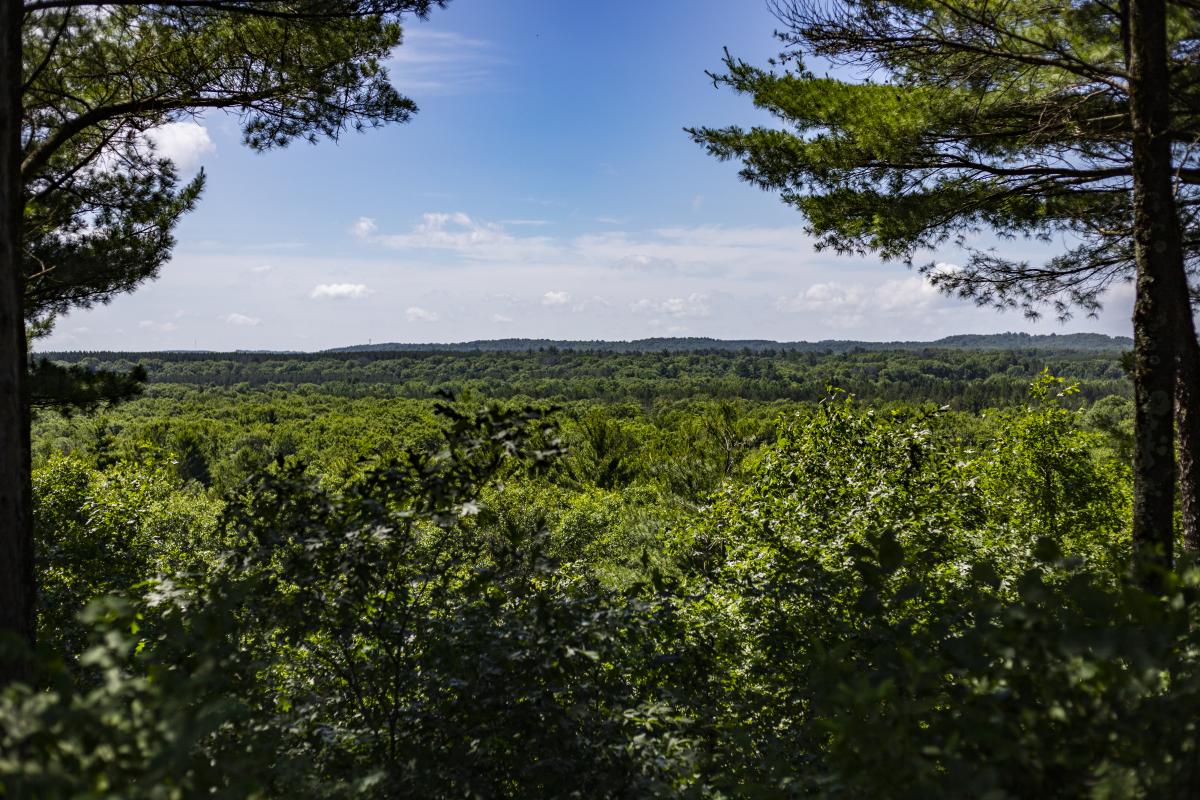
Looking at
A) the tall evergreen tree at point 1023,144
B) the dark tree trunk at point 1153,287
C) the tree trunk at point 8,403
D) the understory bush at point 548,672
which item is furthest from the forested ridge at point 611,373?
the tree trunk at point 8,403

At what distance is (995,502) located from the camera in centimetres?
1355

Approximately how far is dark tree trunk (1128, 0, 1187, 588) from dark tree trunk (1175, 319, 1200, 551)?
0.78 m

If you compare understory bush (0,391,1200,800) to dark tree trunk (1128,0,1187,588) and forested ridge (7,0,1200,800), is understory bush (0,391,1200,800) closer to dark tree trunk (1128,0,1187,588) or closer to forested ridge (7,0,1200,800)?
forested ridge (7,0,1200,800)

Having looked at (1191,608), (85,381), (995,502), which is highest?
(85,381)

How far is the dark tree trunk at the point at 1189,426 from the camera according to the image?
521 cm

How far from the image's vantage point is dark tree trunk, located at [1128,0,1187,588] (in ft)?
14.7

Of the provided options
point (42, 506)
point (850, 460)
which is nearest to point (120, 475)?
point (42, 506)

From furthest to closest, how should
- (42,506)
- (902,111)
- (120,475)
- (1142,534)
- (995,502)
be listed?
(995,502) → (120,475) → (42,506) → (902,111) → (1142,534)

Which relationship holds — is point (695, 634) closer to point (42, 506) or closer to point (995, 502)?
point (42, 506)

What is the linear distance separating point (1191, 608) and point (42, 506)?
12.7 metres

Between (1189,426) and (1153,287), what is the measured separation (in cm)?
153

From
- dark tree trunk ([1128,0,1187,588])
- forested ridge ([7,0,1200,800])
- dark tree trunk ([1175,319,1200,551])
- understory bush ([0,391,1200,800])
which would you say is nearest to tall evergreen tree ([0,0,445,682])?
forested ridge ([7,0,1200,800])

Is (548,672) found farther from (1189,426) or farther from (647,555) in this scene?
(1189,426)

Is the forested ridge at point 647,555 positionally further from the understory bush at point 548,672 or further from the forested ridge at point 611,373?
the forested ridge at point 611,373
